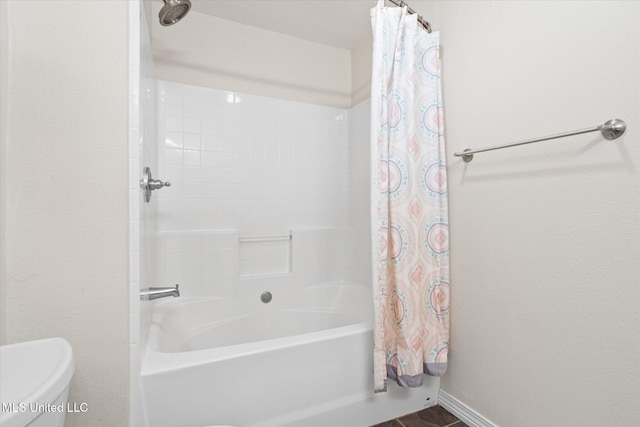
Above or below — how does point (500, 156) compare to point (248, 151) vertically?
below

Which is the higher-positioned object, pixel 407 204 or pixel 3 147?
pixel 3 147

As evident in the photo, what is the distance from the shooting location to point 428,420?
1383 millimetres

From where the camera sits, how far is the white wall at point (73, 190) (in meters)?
0.83

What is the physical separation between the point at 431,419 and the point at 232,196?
173 centimetres

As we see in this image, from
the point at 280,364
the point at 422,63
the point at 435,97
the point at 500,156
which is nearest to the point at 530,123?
the point at 500,156

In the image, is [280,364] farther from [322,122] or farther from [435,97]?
Answer: [322,122]

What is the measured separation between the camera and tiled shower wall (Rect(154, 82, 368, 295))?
5.99ft

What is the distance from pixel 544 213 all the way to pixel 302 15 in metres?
1.86

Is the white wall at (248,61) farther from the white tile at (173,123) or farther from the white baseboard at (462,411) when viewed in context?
the white baseboard at (462,411)

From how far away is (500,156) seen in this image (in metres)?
1.20

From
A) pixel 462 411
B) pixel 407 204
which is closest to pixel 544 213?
pixel 407 204

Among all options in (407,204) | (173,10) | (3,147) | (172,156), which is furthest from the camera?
(172,156)

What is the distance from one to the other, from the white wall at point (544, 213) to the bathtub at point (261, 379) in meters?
0.48

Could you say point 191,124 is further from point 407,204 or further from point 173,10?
point 407,204
